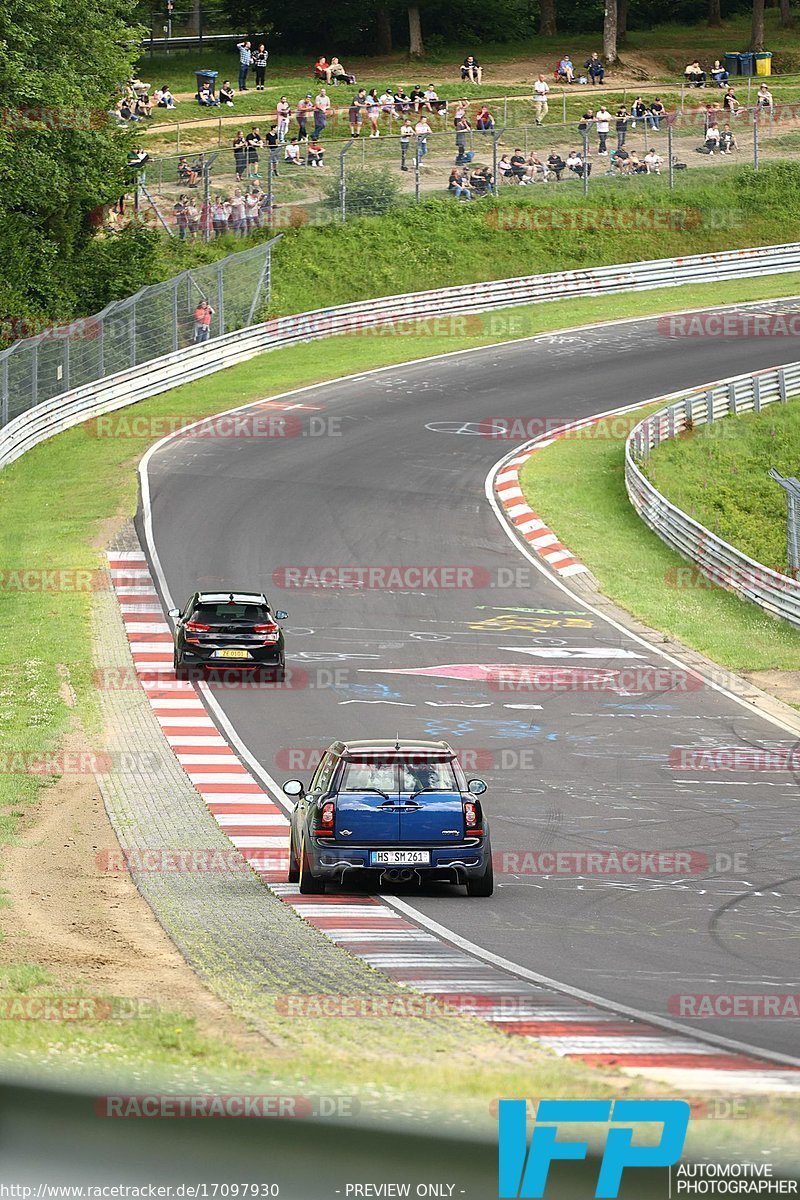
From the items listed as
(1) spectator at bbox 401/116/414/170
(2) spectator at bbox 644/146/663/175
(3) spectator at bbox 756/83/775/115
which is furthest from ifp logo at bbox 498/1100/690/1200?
(3) spectator at bbox 756/83/775/115

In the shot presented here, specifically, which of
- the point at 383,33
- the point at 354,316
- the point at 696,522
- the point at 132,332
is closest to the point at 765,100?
the point at 383,33

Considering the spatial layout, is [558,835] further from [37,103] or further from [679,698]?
[37,103]

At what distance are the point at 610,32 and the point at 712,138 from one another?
1774cm

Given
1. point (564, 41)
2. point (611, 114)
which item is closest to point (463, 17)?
point (564, 41)

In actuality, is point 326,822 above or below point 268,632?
above

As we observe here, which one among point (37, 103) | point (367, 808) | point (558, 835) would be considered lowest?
point (558, 835)

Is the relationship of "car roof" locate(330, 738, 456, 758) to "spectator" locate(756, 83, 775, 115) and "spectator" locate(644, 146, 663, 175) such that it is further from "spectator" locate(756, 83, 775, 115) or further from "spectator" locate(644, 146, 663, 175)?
"spectator" locate(756, 83, 775, 115)

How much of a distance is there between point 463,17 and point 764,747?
76.0 metres

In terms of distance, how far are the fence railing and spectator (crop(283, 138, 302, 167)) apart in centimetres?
360

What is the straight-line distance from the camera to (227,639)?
25328mm

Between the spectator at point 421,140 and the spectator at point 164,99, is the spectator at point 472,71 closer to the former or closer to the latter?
the spectator at point 164,99

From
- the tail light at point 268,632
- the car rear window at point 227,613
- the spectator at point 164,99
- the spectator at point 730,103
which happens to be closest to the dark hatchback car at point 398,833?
the tail light at point 268,632

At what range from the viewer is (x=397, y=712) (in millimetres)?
23641

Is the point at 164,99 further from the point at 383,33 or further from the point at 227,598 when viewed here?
the point at 227,598
